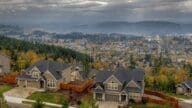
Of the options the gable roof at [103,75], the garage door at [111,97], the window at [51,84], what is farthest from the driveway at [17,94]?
the garage door at [111,97]

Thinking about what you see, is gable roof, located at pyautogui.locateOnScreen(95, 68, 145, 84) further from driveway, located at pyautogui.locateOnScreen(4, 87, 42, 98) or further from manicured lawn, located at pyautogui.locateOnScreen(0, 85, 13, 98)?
manicured lawn, located at pyautogui.locateOnScreen(0, 85, 13, 98)

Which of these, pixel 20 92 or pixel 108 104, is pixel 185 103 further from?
pixel 20 92

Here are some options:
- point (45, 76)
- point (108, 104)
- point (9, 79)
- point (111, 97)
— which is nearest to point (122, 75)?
point (111, 97)

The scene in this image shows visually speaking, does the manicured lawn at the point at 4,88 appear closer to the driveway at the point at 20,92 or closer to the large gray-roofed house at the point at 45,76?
the driveway at the point at 20,92

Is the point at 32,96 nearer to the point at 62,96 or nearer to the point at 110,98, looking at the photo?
the point at 62,96

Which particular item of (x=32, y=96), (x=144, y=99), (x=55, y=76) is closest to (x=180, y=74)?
(x=144, y=99)
